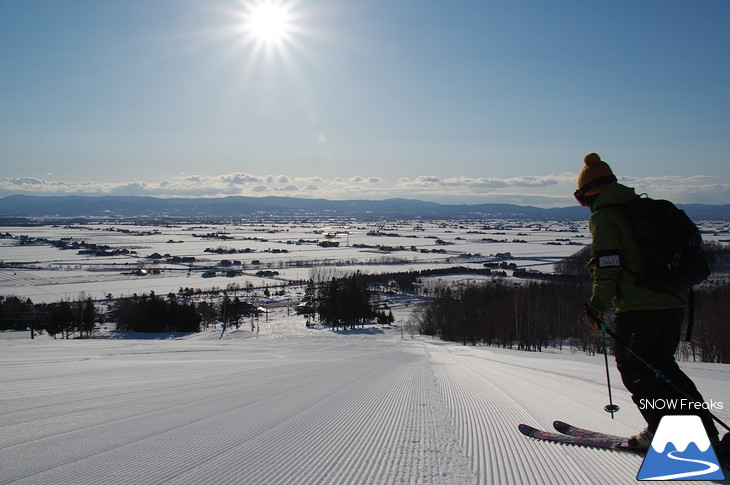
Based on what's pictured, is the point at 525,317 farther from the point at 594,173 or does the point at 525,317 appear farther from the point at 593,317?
the point at 594,173

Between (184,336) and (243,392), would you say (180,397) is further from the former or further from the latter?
(184,336)

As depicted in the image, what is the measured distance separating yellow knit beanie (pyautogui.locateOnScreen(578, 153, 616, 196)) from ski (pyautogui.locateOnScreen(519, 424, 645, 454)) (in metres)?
1.82

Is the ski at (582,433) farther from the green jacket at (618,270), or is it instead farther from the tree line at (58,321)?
the tree line at (58,321)

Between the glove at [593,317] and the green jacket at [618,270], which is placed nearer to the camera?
the green jacket at [618,270]

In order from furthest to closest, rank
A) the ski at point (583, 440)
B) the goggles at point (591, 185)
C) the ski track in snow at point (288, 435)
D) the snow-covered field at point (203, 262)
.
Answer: the snow-covered field at point (203, 262)
the goggles at point (591, 185)
the ski at point (583, 440)
the ski track in snow at point (288, 435)

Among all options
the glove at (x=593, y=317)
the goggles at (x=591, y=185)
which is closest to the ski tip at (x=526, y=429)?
the glove at (x=593, y=317)

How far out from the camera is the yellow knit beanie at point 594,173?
3197 mm

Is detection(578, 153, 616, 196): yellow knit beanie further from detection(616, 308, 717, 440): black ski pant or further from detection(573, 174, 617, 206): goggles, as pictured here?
detection(616, 308, 717, 440): black ski pant

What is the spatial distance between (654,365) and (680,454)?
592 mm

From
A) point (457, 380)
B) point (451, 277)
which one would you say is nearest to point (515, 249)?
point (451, 277)

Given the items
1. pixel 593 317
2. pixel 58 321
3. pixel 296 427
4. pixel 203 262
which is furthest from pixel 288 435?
pixel 203 262

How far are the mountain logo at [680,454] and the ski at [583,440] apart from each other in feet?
0.60

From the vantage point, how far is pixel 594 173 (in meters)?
3.22

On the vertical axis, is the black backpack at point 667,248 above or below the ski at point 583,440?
above
